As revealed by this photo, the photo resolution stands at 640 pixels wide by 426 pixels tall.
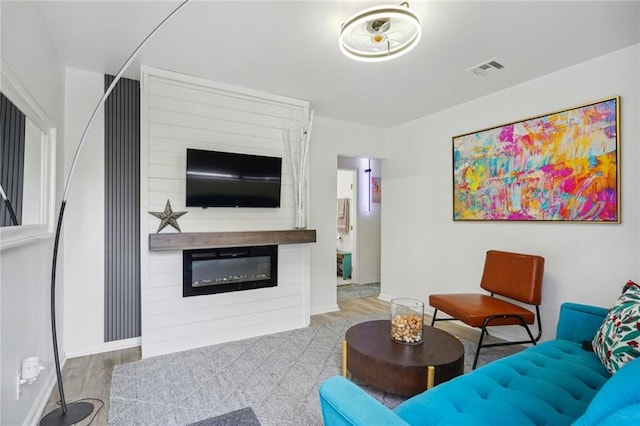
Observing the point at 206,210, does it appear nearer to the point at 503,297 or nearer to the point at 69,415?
the point at 69,415

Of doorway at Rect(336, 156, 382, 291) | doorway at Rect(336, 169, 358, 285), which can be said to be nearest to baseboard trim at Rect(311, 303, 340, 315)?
doorway at Rect(336, 156, 382, 291)

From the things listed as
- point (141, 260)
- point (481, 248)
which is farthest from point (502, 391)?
point (141, 260)

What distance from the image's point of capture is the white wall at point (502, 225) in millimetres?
2494

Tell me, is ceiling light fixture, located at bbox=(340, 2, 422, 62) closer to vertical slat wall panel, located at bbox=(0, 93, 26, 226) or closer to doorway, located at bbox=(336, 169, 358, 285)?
vertical slat wall panel, located at bbox=(0, 93, 26, 226)

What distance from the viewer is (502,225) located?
131 inches

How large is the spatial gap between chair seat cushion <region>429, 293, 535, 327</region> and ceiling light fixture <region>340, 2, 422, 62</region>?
2.10 m

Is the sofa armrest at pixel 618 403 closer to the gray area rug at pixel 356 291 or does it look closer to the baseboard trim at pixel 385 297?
the baseboard trim at pixel 385 297

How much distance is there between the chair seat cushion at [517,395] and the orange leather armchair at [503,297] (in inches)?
32.6

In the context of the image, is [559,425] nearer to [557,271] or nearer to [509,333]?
[557,271]

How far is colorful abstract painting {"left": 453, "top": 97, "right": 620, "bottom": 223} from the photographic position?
2.59 m

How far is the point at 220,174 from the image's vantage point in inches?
123

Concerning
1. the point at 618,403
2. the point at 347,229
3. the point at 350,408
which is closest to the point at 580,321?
the point at 618,403

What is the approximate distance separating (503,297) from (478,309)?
79 centimetres

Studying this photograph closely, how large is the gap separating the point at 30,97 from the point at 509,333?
14.1 feet
